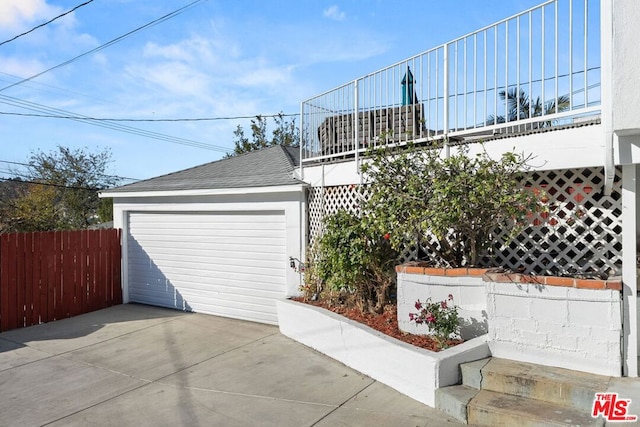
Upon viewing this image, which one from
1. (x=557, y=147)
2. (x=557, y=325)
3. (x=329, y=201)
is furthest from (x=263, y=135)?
(x=557, y=325)

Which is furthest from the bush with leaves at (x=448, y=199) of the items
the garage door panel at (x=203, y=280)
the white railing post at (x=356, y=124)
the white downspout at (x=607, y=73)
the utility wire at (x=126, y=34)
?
the utility wire at (x=126, y=34)

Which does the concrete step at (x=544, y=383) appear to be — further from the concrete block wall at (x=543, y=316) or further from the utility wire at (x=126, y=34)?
the utility wire at (x=126, y=34)

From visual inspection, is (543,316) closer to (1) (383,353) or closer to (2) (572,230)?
(2) (572,230)

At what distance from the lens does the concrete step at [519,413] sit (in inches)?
126

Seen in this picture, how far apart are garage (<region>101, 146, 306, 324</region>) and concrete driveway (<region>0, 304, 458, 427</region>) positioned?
3.41 feet

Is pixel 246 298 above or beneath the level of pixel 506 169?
beneath

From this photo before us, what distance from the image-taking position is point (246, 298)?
791cm

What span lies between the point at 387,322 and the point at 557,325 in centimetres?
→ 200

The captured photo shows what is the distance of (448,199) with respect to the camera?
4445 mm

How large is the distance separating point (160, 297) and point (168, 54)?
680cm

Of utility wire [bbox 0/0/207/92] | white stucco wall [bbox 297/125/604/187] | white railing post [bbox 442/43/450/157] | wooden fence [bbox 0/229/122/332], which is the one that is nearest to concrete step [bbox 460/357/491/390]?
white stucco wall [bbox 297/125/604/187]

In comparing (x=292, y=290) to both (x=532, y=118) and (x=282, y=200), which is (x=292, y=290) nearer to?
(x=282, y=200)

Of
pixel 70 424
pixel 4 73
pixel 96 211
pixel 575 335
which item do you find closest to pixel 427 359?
pixel 575 335

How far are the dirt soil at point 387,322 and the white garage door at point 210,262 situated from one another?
5.15 ft
